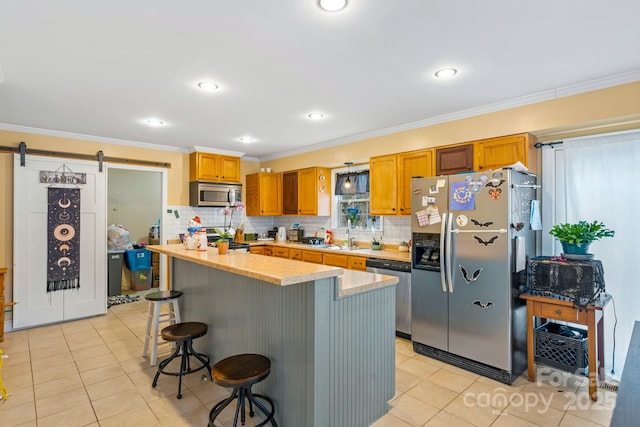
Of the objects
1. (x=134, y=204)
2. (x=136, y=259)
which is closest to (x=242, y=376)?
(x=136, y=259)

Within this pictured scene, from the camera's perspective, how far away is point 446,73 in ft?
8.70

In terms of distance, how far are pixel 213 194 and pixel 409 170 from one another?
3.26 meters

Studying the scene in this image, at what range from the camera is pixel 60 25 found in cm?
200

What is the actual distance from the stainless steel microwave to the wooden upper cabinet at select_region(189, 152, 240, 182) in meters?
0.10

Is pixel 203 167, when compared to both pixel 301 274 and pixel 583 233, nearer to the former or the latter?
pixel 301 274

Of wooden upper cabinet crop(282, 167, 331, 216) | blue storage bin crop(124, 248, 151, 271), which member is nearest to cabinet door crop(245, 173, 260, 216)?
wooden upper cabinet crop(282, 167, 331, 216)

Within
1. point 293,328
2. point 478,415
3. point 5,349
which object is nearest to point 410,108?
point 293,328

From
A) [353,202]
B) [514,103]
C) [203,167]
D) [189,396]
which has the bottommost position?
[189,396]

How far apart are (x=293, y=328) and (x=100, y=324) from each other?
3669 mm

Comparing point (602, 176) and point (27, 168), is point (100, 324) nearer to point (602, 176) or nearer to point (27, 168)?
point (27, 168)

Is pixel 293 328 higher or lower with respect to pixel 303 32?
lower

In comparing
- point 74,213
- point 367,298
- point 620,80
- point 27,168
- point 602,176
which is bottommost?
point 367,298

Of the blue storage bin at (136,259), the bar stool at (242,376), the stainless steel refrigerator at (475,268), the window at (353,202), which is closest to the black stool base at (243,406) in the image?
the bar stool at (242,376)

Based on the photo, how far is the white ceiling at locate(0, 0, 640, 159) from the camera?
187 cm
